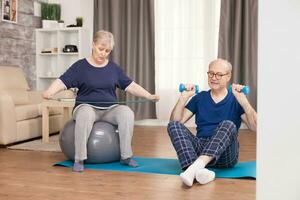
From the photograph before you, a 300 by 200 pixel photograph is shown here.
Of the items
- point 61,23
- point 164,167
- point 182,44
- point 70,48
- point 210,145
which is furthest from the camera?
point 61,23

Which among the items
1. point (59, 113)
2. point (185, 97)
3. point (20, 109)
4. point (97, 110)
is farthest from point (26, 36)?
point (185, 97)

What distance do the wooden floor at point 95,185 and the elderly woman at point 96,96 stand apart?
231mm

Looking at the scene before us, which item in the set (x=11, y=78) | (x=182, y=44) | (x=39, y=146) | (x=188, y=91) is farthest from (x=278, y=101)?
(x=182, y=44)

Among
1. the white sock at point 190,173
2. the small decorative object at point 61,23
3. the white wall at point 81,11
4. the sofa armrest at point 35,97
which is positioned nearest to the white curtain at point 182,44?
the white wall at point 81,11

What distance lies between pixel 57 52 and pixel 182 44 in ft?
5.59

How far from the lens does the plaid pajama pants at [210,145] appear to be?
2520mm

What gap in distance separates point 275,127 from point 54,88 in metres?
2.36

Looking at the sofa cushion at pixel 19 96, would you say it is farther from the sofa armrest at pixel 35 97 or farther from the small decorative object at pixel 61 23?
the small decorative object at pixel 61 23

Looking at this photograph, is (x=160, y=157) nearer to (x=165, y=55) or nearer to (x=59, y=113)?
(x=59, y=113)

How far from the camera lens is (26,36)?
18.4 feet

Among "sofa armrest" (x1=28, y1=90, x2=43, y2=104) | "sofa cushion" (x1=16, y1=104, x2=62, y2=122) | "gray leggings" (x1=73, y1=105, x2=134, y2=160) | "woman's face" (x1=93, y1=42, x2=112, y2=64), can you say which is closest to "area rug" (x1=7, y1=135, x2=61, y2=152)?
"sofa cushion" (x1=16, y1=104, x2=62, y2=122)

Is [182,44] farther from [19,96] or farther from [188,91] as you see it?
[188,91]

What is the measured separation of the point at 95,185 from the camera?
2457mm

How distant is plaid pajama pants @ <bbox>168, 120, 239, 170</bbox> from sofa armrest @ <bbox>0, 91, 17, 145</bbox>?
1.94 metres
